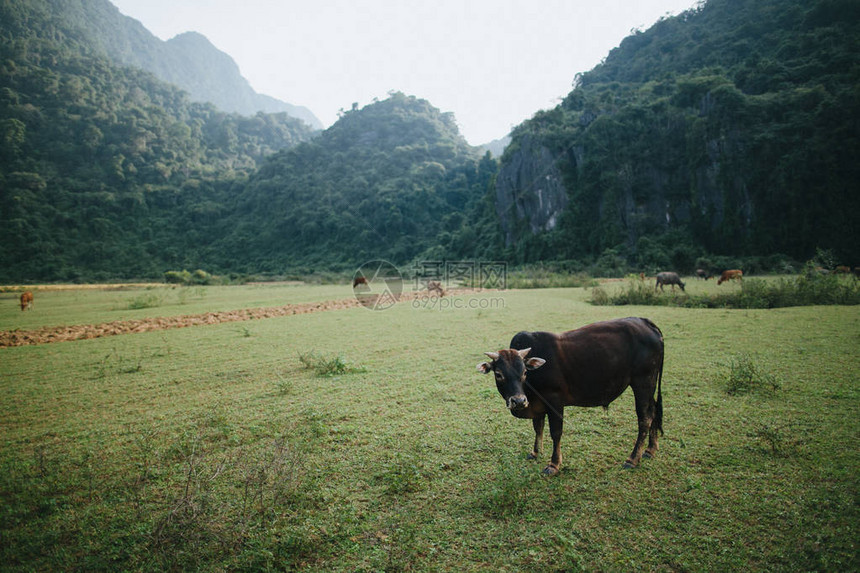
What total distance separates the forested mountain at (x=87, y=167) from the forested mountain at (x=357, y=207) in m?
8.45

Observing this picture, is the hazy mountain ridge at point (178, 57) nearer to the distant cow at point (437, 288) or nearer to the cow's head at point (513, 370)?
the distant cow at point (437, 288)

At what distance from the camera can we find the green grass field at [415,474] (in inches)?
100

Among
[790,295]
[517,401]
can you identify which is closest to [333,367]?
[517,401]

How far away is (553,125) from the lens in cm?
5641

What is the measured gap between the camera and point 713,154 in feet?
132

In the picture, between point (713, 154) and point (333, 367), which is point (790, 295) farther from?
point (713, 154)

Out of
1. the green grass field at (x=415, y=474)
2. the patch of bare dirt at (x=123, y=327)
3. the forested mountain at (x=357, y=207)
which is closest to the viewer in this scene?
the green grass field at (x=415, y=474)

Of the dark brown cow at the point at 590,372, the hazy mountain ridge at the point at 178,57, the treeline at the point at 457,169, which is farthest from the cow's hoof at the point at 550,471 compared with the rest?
the hazy mountain ridge at the point at 178,57

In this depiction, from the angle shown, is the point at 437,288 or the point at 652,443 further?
the point at 437,288

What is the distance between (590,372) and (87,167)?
93.3 metres

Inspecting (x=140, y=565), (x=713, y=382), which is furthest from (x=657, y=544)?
(x=713, y=382)

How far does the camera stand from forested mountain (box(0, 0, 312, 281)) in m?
52.9

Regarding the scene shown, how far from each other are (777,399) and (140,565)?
6.88 meters

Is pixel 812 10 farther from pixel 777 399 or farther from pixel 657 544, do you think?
pixel 657 544
